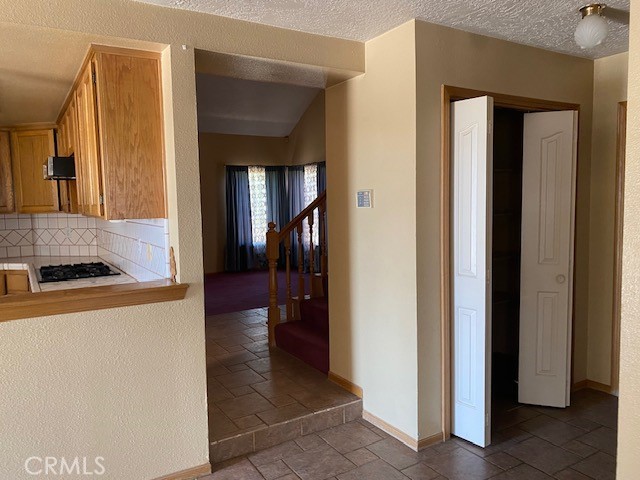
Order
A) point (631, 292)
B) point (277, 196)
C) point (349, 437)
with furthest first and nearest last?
point (277, 196) < point (349, 437) < point (631, 292)

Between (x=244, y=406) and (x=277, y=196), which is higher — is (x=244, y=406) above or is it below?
below

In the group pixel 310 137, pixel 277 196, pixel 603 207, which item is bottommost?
pixel 603 207

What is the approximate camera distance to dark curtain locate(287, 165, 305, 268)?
925cm

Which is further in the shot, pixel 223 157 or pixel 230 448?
pixel 223 157

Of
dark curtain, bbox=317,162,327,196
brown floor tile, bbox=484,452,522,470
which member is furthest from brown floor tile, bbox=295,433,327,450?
dark curtain, bbox=317,162,327,196

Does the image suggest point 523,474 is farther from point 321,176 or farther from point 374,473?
point 321,176

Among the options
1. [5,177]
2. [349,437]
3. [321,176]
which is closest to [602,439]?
[349,437]

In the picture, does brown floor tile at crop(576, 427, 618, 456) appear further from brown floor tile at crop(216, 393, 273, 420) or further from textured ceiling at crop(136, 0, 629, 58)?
textured ceiling at crop(136, 0, 629, 58)

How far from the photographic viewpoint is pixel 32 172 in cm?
457

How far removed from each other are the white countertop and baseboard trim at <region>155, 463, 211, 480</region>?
3.63 feet

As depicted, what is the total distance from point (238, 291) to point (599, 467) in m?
5.39

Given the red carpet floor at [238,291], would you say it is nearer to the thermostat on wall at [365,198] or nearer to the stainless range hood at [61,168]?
the stainless range hood at [61,168]

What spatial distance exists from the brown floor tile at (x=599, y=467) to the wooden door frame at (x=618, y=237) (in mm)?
887

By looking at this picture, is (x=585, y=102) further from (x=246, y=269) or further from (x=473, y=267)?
(x=246, y=269)
